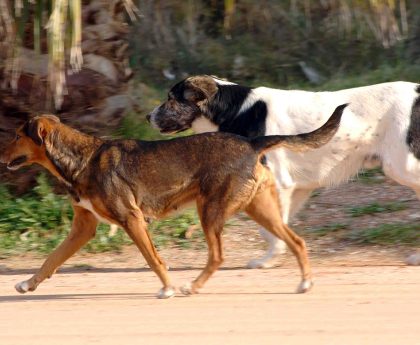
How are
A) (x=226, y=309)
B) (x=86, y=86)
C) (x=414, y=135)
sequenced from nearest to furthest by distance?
(x=226, y=309), (x=414, y=135), (x=86, y=86)

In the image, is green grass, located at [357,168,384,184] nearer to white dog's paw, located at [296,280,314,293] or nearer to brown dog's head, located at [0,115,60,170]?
white dog's paw, located at [296,280,314,293]

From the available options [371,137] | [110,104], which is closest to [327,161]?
[371,137]

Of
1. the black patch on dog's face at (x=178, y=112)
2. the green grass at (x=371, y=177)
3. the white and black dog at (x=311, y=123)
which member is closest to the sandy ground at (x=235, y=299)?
the white and black dog at (x=311, y=123)

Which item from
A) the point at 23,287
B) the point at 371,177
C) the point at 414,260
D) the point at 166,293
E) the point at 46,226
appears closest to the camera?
the point at 166,293

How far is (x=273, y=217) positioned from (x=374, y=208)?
2853 millimetres

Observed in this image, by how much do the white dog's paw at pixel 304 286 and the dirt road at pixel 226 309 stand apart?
0.24ft

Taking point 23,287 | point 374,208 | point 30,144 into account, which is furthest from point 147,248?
point 374,208

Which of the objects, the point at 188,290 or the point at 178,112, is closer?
the point at 188,290

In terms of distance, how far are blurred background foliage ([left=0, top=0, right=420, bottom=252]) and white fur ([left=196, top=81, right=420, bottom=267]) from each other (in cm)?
64

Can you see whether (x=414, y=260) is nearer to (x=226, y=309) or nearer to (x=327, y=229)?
(x=327, y=229)

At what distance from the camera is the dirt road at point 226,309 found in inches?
249

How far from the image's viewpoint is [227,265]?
9.31 metres

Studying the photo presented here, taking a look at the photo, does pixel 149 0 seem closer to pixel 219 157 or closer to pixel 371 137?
pixel 371 137

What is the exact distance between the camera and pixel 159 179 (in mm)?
7938
